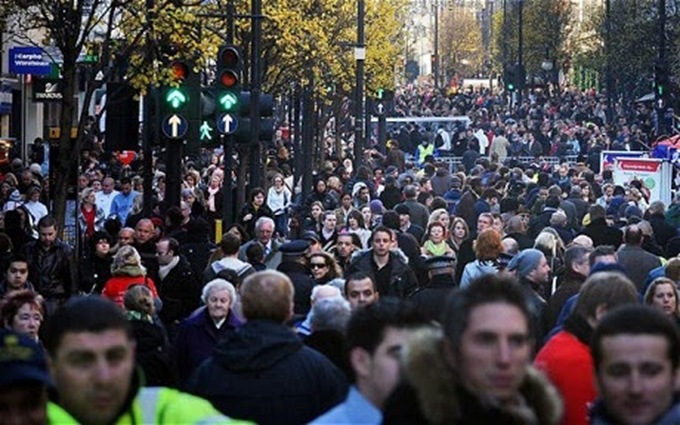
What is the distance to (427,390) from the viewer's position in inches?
197

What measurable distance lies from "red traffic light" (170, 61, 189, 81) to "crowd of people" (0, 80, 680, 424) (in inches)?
59.7

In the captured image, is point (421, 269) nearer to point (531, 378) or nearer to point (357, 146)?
point (531, 378)

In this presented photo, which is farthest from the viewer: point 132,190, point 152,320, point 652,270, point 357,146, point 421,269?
point 357,146

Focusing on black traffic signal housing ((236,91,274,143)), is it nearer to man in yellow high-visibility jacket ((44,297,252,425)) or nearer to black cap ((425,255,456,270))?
black cap ((425,255,456,270))

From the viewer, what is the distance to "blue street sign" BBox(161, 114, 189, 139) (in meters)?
19.0

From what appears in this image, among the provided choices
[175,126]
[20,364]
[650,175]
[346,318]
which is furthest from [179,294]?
[650,175]

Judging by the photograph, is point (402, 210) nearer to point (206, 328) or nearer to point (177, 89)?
point (177, 89)

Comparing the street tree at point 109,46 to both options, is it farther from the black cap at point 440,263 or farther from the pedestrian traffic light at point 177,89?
the black cap at point 440,263

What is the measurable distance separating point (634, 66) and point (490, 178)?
4445cm

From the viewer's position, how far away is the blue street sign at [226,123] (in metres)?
21.4

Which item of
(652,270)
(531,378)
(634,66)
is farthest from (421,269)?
(634,66)

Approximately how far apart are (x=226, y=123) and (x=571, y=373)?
14.1 m

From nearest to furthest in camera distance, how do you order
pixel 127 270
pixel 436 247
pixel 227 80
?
pixel 127 270
pixel 436 247
pixel 227 80

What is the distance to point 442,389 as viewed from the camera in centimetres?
501
